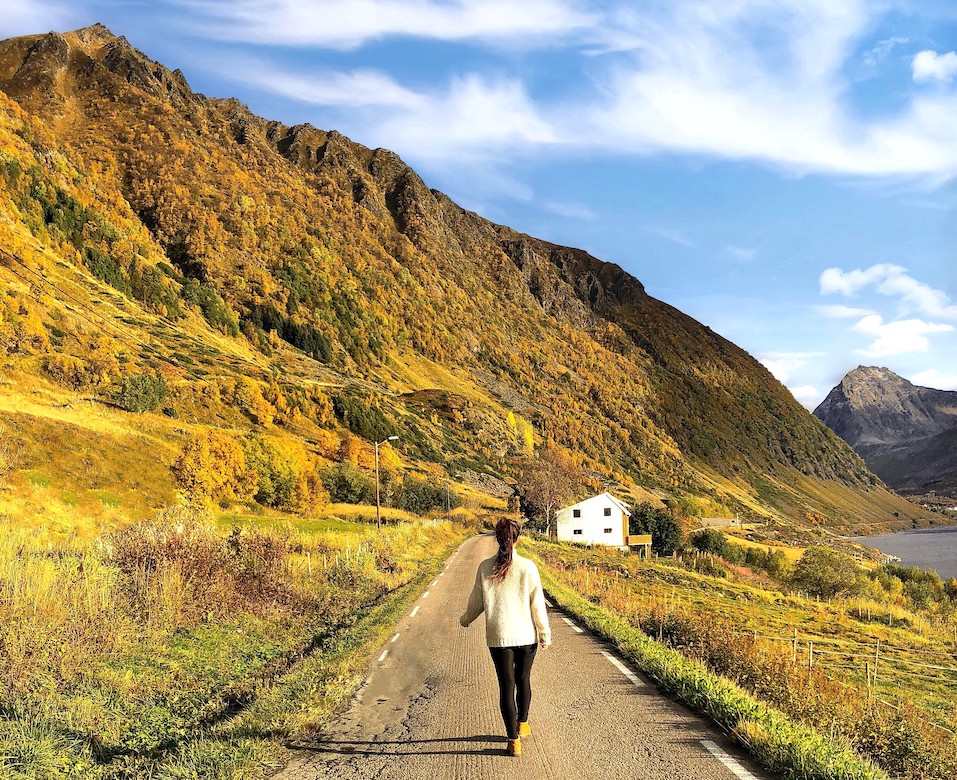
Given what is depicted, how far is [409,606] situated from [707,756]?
1158 cm

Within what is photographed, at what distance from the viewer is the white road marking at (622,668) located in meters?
8.59

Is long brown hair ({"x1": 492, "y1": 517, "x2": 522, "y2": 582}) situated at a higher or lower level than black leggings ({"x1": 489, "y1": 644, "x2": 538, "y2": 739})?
higher

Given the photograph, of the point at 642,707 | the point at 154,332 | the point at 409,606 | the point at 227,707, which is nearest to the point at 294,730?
the point at 227,707

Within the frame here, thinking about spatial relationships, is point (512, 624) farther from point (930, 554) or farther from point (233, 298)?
point (930, 554)

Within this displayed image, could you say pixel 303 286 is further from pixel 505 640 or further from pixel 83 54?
pixel 505 640

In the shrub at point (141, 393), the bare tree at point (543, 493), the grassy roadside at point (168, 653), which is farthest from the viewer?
the bare tree at point (543, 493)

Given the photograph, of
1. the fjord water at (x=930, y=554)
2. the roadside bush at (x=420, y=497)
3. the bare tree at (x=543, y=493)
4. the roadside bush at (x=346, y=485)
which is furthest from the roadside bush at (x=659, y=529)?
the fjord water at (x=930, y=554)

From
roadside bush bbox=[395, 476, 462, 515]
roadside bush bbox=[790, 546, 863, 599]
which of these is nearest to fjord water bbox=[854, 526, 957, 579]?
roadside bush bbox=[790, 546, 863, 599]

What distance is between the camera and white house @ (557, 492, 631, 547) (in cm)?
7625

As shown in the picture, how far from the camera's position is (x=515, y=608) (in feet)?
19.1

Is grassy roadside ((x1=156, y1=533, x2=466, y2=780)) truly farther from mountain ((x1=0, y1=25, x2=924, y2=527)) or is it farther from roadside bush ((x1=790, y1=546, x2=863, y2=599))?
roadside bush ((x1=790, y1=546, x2=863, y2=599))

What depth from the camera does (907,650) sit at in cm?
2905

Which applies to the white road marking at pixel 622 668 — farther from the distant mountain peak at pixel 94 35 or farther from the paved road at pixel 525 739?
the distant mountain peak at pixel 94 35

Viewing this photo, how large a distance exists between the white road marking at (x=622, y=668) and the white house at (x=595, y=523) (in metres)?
67.6
